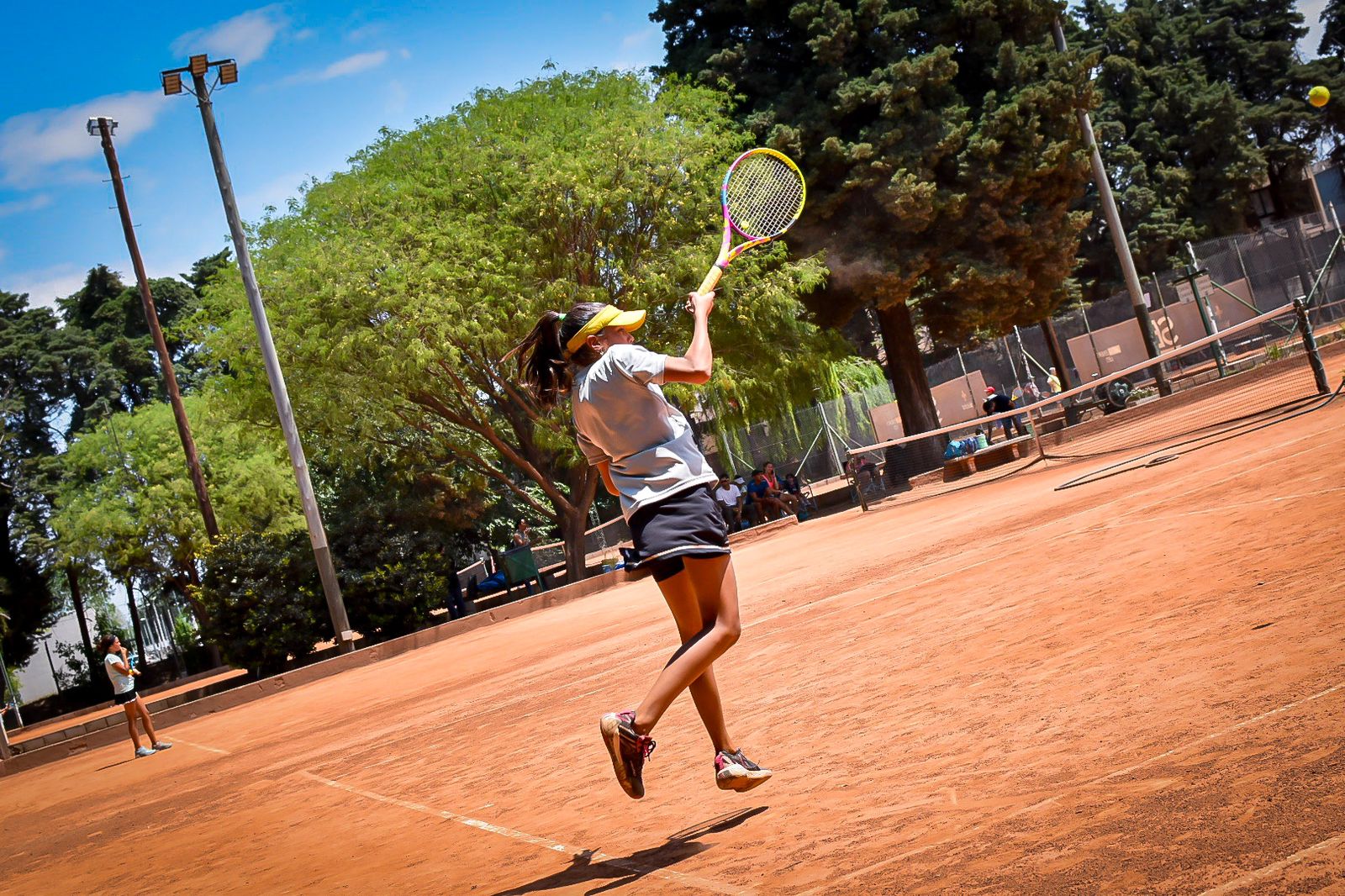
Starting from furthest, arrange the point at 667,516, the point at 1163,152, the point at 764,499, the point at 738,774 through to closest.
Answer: the point at 1163,152 < the point at 764,499 < the point at 667,516 < the point at 738,774

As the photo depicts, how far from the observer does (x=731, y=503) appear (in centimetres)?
2866

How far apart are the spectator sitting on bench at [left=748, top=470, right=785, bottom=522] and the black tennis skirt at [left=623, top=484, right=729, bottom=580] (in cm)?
2479

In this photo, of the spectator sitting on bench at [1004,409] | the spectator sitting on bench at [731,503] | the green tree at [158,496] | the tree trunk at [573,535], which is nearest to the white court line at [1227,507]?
the spectator sitting on bench at [731,503]

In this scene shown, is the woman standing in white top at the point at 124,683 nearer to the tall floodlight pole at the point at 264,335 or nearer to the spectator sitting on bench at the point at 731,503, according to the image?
the tall floodlight pole at the point at 264,335

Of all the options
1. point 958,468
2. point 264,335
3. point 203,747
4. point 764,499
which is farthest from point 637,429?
point 764,499

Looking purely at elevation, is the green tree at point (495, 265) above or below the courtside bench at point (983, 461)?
above

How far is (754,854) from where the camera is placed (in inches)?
155

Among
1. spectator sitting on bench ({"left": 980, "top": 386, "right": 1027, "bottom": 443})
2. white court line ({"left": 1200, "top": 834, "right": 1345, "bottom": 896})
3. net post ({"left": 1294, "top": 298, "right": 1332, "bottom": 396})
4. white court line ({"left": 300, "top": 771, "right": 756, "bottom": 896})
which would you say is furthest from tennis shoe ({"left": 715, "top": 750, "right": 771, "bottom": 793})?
spectator sitting on bench ({"left": 980, "top": 386, "right": 1027, "bottom": 443})

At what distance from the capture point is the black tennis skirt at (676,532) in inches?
177

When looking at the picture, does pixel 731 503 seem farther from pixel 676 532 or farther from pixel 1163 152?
pixel 1163 152

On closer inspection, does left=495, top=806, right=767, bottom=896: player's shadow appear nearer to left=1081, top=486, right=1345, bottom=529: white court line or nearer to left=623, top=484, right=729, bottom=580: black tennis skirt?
left=623, top=484, right=729, bottom=580: black tennis skirt

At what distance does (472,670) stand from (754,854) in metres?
11.4

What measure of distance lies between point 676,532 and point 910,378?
27.0 m

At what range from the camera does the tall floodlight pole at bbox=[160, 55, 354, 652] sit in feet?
75.6
